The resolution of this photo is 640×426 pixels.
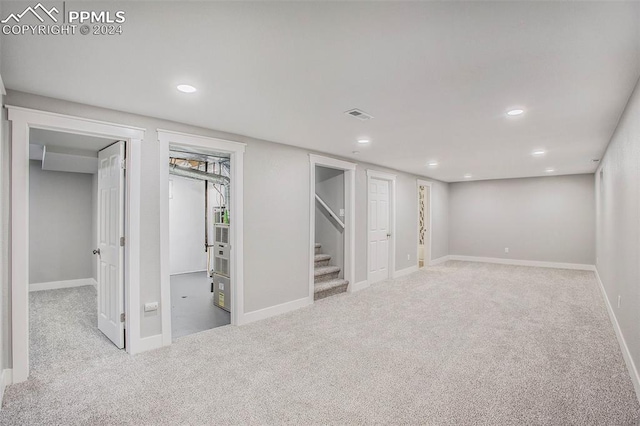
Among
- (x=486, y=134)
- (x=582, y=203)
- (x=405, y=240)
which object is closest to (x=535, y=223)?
(x=582, y=203)

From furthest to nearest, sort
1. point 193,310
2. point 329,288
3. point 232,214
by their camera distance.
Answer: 1. point 329,288
2. point 193,310
3. point 232,214

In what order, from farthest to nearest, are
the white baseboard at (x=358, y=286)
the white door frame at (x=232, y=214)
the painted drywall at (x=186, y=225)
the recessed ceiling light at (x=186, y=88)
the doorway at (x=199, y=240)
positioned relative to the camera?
the painted drywall at (x=186, y=225), the white baseboard at (x=358, y=286), the doorway at (x=199, y=240), the white door frame at (x=232, y=214), the recessed ceiling light at (x=186, y=88)

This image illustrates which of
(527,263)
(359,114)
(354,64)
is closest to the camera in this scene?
(354,64)

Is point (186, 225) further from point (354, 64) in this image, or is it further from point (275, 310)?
point (354, 64)

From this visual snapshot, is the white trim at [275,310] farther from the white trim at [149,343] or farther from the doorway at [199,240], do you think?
the white trim at [149,343]

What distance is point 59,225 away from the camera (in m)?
5.87

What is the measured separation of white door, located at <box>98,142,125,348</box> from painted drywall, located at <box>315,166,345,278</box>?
11.1 ft

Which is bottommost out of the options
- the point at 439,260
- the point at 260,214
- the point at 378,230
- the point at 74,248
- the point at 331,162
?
the point at 439,260

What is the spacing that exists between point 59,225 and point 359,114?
19.9 feet

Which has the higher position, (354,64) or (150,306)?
(354,64)

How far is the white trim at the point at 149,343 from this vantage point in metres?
3.05

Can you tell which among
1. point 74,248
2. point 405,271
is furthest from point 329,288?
point 74,248

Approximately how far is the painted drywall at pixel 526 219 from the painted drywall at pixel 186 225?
6897 millimetres

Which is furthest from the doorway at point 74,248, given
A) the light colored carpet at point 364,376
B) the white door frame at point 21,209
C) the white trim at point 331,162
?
the white trim at point 331,162
